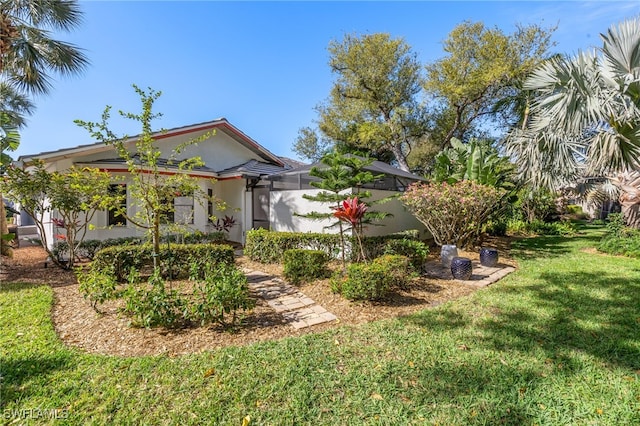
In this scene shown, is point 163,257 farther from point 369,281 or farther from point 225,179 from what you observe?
point 225,179

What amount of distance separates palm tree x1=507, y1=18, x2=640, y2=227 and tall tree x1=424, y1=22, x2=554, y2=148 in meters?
11.6

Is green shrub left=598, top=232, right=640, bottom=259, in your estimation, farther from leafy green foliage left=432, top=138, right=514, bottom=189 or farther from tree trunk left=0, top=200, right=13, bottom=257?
tree trunk left=0, top=200, right=13, bottom=257

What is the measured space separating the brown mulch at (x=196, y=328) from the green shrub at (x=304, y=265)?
24 cm

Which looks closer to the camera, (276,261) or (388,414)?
(388,414)

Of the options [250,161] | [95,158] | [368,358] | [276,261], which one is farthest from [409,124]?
[368,358]

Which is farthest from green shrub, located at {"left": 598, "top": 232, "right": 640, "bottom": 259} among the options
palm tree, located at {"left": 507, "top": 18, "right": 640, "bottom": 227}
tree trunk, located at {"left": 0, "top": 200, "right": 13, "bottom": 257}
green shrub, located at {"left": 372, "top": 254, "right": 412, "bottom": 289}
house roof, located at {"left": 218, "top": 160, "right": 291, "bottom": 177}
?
tree trunk, located at {"left": 0, "top": 200, "right": 13, "bottom": 257}

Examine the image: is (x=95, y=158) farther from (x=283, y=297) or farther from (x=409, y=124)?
(x=409, y=124)

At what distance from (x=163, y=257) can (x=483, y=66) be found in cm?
→ 2171

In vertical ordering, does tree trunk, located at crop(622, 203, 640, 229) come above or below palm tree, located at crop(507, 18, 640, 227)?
below

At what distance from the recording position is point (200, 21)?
27.7ft

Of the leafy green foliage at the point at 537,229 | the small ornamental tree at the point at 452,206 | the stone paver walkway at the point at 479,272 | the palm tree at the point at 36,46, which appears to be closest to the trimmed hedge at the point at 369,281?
the stone paver walkway at the point at 479,272

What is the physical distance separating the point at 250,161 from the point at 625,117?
14.2m

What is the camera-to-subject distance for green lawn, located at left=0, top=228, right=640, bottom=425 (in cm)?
275

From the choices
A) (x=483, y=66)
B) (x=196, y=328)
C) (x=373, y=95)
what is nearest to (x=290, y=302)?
(x=196, y=328)
